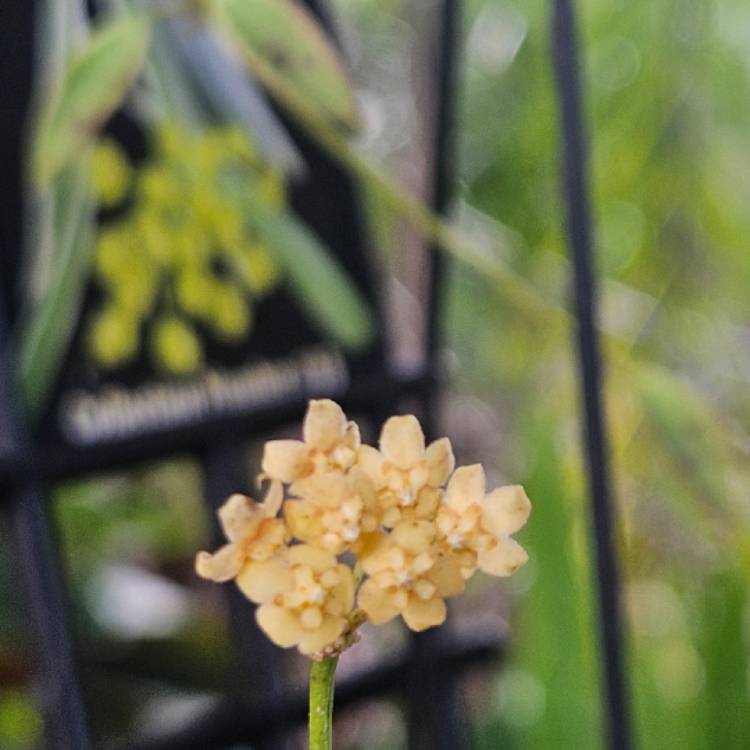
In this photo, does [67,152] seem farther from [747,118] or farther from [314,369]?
[747,118]

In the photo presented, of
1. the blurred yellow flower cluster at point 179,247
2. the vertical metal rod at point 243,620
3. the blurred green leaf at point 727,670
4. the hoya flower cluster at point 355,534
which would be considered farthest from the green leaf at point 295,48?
the hoya flower cluster at point 355,534

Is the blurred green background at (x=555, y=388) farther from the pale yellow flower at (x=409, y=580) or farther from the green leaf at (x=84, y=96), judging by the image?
the pale yellow flower at (x=409, y=580)

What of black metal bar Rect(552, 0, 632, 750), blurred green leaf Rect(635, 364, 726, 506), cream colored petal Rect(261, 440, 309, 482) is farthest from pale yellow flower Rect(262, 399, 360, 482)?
blurred green leaf Rect(635, 364, 726, 506)

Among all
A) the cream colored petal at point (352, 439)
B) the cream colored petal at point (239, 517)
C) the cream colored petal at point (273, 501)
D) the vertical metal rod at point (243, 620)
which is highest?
the vertical metal rod at point (243, 620)

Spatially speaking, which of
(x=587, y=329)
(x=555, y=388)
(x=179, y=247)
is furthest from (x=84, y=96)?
(x=555, y=388)

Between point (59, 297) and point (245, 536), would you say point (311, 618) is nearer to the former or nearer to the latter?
point (245, 536)

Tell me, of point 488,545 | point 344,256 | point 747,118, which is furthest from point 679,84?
point 488,545

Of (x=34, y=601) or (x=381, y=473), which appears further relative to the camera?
(x=34, y=601)

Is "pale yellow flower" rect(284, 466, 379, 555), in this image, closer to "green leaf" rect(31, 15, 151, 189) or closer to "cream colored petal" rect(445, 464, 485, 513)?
"cream colored petal" rect(445, 464, 485, 513)
